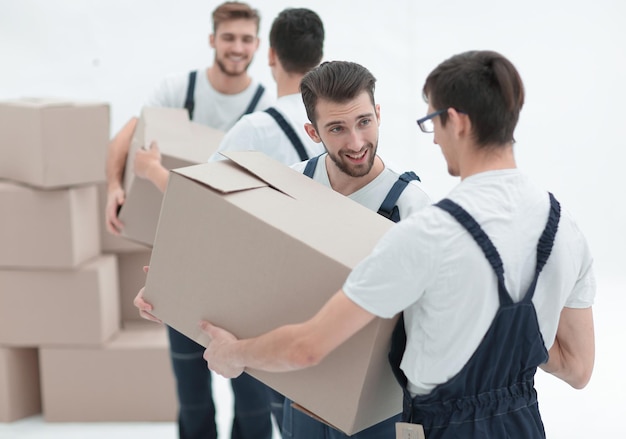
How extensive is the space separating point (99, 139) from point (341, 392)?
1858 millimetres

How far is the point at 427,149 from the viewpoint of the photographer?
5062mm

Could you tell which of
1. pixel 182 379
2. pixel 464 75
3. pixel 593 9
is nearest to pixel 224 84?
pixel 182 379

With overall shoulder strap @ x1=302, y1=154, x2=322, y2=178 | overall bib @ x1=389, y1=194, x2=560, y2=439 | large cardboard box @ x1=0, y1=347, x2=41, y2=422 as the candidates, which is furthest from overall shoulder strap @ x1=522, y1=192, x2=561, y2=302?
large cardboard box @ x1=0, y1=347, x2=41, y2=422

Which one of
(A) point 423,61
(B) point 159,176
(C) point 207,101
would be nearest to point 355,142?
(B) point 159,176

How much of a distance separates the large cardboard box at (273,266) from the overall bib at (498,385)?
89mm

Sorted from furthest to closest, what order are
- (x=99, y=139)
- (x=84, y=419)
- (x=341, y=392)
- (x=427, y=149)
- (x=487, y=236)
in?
(x=427, y=149) < (x=84, y=419) < (x=99, y=139) < (x=341, y=392) < (x=487, y=236)

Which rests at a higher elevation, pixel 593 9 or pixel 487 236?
pixel 593 9

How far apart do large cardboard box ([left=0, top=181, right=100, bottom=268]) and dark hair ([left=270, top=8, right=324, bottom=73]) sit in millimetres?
1123

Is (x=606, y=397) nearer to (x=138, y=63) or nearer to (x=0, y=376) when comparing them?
(x=0, y=376)

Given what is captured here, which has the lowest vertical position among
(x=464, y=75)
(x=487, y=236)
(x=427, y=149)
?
(x=427, y=149)

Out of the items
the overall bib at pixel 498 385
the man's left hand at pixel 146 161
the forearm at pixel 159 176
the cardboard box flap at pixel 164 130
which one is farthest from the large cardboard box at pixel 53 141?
the overall bib at pixel 498 385

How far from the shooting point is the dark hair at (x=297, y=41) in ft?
7.76

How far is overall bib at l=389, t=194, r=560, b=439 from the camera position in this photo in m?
1.39

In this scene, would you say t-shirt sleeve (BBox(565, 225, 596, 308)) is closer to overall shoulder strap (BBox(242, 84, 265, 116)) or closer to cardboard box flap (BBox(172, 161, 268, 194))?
cardboard box flap (BBox(172, 161, 268, 194))
